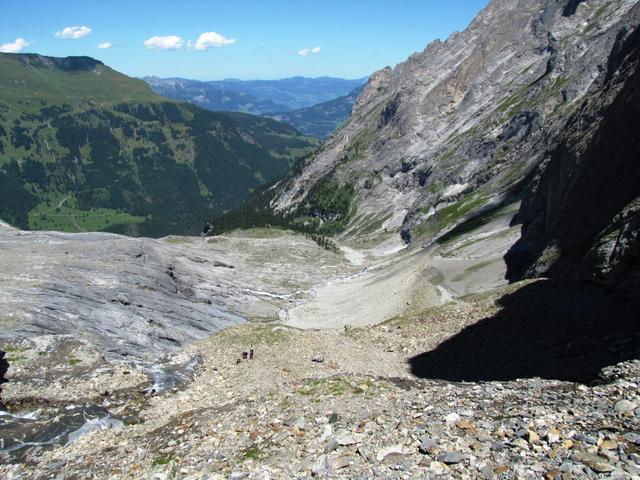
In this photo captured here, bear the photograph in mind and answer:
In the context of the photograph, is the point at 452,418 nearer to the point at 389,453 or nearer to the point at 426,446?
the point at 426,446

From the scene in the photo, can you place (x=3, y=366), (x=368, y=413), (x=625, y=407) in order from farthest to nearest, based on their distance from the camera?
1. (x=3, y=366)
2. (x=368, y=413)
3. (x=625, y=407)

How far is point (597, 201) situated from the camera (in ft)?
193

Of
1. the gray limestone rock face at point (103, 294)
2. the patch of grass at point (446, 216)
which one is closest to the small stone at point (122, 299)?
the gray limestone rock face at point (103, 294)

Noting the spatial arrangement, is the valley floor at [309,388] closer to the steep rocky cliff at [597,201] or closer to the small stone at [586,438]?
the small stone at [586,438]

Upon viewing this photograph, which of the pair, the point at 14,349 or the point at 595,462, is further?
the point at 14,349

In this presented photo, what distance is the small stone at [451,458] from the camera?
16578 millimetres

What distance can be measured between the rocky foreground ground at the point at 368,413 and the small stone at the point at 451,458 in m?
0.05

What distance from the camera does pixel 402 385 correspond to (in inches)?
1028

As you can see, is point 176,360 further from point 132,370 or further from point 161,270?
point 161,270

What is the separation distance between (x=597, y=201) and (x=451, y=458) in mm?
51490

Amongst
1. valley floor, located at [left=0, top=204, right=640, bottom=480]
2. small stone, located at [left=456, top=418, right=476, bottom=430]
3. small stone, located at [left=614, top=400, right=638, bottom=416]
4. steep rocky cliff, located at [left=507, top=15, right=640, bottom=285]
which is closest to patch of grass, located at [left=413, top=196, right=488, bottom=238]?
steep rocky cliff, located at [left=507, top=15, right=640, bottom=285]

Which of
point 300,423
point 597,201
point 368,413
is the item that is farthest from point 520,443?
point 597,201

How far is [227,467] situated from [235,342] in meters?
24.1

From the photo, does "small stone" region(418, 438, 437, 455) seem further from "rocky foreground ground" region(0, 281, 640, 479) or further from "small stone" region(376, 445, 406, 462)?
"small stone" region(376, 445, 406, 462)
